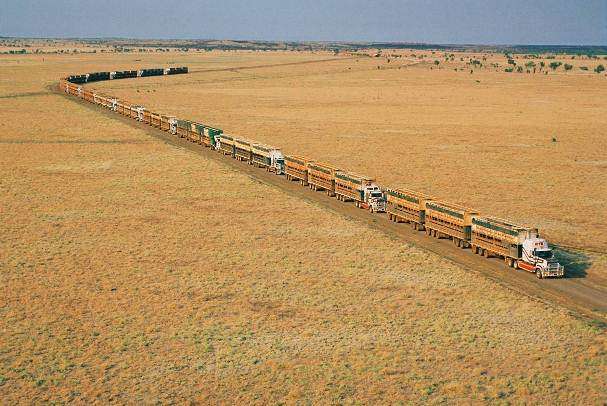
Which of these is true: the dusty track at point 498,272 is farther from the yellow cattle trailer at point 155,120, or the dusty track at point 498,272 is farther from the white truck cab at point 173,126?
the yellow cattle trailer at point 155,120

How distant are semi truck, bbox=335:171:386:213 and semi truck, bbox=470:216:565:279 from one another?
10646mm

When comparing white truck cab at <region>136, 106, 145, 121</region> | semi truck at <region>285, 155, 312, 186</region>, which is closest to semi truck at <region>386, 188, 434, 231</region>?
semi truck at <region>285, 155, 312, 186</region>

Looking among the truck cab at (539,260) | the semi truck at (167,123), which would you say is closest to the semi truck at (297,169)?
the truck cab at (539,260)

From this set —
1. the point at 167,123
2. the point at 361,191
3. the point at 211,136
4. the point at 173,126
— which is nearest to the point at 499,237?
the point at 361,191

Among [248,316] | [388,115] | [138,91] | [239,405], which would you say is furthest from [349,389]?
[138,91]

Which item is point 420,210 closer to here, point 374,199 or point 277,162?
point 374,199

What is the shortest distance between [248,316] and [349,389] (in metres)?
7.75

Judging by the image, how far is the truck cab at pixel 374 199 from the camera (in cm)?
5131

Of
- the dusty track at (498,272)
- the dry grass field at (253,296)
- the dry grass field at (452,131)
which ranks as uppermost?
the dry grass field at (452,131)

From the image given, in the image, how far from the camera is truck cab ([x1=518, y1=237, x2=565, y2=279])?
3731cm

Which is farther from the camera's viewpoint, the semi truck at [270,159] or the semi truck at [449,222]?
the semi truck at [270,159]

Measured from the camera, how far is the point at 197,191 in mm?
58031

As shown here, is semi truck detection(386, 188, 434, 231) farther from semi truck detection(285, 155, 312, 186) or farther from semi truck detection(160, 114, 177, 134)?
semi truck detection(160, 114, 177, 134)

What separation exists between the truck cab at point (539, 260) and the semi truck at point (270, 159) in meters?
30.6
